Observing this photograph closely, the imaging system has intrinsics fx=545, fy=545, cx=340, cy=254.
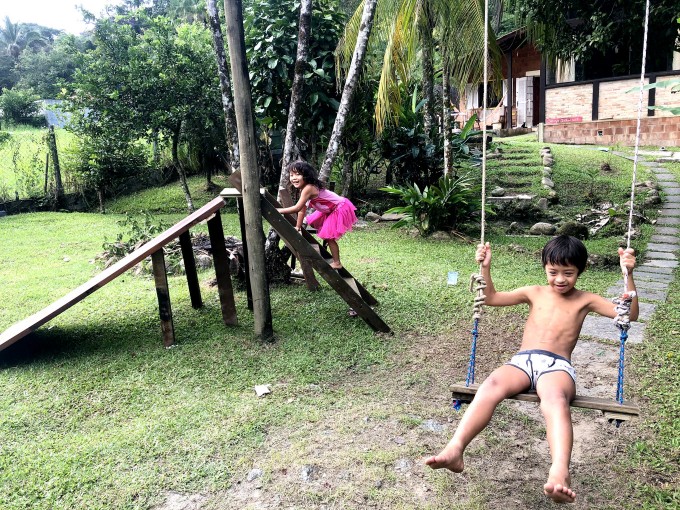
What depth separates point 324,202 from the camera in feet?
17.7

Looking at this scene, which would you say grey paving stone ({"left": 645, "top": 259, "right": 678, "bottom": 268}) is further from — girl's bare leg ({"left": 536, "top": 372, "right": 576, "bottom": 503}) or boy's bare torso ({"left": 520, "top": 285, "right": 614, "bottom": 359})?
girl's bare leg ({"left": 536, "top": 372, "right": 576, "bottom": 503})

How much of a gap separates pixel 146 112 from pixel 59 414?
8.33 metres

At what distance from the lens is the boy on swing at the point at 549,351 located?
98.2 inches

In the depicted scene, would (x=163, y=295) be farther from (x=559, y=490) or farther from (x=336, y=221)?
(x=559, y=490)

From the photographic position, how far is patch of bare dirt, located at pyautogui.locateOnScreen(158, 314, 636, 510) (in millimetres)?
2766

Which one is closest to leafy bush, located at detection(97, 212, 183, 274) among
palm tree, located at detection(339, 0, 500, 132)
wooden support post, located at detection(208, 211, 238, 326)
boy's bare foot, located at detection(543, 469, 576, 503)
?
wooden support post, located at detection(208, 211, 238, 326)

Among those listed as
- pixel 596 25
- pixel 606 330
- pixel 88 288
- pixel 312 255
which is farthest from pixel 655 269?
pixel 88 288

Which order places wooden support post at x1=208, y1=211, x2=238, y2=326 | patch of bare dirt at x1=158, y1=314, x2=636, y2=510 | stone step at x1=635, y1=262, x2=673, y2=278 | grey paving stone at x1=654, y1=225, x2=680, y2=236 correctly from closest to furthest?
patch of bare dirt at x1=158, y1=314, x2=636, y2=510 → wooden support post at x1=208, y1=211, x2=238, y2=326 → stone step at x1=635, y1=262, x2=673, y2=278 → grey paving stone at x1=654, y1=225, x2=680, y2=236

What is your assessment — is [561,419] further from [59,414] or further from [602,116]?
[602,116]

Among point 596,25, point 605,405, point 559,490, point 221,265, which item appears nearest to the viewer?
point 559,490

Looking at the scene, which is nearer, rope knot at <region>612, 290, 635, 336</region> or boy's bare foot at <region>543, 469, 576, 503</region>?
boy's bare foot at <region>543, 469, 576, 503</region>

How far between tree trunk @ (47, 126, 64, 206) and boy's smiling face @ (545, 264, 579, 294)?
1269 centimetres

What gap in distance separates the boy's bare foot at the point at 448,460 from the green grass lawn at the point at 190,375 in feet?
3.24

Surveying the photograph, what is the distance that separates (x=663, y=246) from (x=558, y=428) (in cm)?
625
